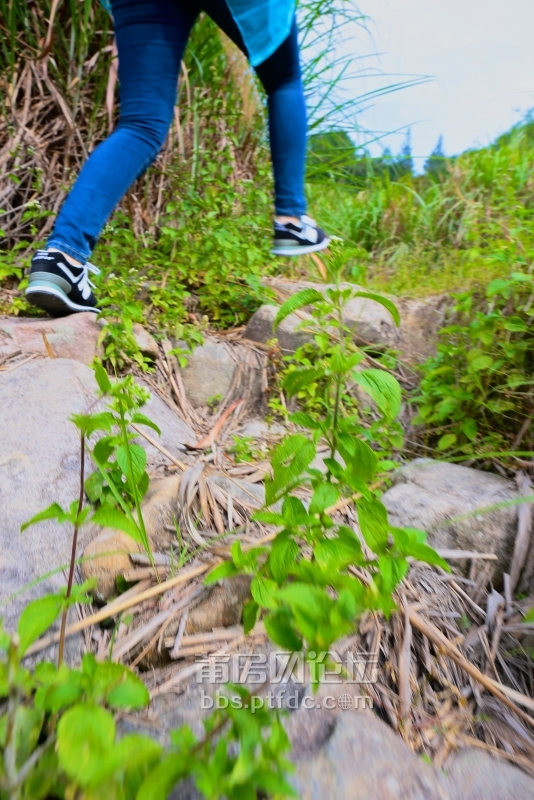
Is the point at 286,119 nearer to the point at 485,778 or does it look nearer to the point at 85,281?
the point at 85,281

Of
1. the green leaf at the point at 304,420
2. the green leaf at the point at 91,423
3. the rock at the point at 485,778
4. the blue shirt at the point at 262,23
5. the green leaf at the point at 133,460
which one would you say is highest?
the blue shirt at the point at 262,23

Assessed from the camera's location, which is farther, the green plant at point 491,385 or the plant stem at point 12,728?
the green plant at point 491,385

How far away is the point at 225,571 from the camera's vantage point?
25.9 inches

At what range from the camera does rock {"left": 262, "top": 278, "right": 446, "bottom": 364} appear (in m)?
1.80

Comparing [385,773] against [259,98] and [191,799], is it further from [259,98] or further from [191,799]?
[259,98]

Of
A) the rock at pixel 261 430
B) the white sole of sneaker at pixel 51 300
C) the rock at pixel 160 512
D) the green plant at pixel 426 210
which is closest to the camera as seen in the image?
the rock at pixel 160 512

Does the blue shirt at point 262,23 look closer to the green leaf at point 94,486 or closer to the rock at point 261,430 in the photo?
the rock at point 261,430

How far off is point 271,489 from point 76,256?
1.30 metres

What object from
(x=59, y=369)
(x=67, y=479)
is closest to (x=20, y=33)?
(x=59, y=369)

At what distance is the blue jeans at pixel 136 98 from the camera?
162 centimetres

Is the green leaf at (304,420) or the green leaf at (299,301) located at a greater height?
the green leaf at (299,301)

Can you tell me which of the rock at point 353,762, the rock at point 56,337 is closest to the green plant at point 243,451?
the rock at point 56,337

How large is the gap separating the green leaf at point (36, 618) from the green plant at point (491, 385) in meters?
0.98

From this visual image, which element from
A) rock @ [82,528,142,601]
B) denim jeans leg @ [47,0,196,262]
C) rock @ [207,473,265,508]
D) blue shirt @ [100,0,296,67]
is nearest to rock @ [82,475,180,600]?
rock @ [82,528,142,601]
